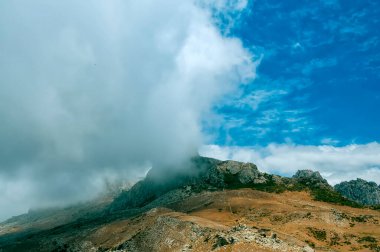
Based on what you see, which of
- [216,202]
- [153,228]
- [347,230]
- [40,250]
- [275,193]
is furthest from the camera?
[275,193]

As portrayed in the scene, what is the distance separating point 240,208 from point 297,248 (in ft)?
200

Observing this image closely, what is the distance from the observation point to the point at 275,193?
18575 cm

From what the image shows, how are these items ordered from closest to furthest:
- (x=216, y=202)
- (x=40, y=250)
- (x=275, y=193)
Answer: (x=40, y=250), (x=216, y=202), (x=275, y=193)

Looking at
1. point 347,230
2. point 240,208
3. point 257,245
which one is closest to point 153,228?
point 257,245

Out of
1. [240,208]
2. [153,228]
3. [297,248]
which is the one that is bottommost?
[297,248]

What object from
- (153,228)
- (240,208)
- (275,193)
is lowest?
(153,228)

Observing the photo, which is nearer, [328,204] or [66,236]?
[66,236]

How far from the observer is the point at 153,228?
4222 inches

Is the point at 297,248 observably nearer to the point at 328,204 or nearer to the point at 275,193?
the point at 328,204

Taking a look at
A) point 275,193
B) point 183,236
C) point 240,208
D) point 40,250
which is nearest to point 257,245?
point 183,236

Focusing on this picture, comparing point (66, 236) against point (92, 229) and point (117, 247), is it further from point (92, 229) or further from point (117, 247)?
point (117, 247)

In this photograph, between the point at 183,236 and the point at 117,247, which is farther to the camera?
the point at 117,247

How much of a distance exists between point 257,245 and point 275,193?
110m

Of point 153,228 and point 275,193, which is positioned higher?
point 275,193
